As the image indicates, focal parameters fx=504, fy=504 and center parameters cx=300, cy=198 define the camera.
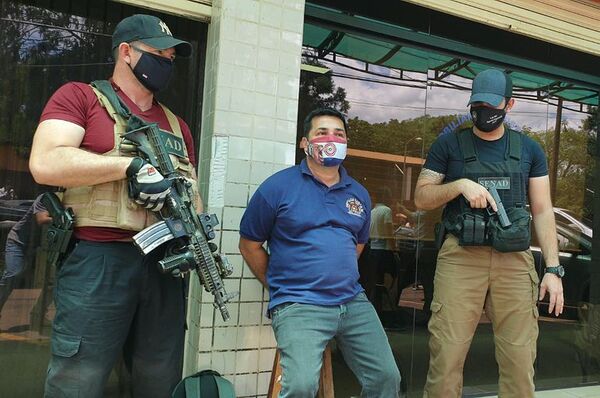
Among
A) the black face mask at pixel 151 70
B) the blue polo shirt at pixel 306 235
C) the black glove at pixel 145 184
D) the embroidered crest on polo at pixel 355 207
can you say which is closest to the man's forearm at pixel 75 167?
the black glove at pixel 145 184

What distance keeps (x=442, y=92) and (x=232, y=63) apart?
233cm

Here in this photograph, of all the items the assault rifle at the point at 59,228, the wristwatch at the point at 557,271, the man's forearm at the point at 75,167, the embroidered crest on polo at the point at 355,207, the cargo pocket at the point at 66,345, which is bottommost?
the cargo pocket at the point at 66,345

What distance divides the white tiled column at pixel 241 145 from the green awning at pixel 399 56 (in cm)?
79

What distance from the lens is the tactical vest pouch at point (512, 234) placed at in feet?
8.74

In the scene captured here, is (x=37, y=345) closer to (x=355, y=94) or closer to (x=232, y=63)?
(x=232, y=63)

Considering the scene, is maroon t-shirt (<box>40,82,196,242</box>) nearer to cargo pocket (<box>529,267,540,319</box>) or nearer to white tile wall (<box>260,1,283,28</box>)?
white tile wall (<box>260,1,283,28</box>)

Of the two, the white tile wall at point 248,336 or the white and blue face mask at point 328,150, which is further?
the white tile wall at point 248,336

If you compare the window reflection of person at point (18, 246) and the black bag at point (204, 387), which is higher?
the window reflection of person at point (18, 246)

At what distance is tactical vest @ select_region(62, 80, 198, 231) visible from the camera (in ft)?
6.36

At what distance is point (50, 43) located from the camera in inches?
119

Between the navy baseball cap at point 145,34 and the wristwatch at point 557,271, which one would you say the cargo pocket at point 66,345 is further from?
the wristwatch at point 557,271

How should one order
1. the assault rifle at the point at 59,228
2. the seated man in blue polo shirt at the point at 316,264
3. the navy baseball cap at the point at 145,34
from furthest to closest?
the seated man in blue polo shirt at the point at 316,264 → the navy baseball cap at the point at 145,34 → the assault rifle at the point at 59,228

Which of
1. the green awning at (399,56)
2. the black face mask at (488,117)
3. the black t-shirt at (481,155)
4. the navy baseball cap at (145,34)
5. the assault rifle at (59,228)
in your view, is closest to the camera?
the assault rifle at (59,228)

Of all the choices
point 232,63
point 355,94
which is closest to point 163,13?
point 232,63
